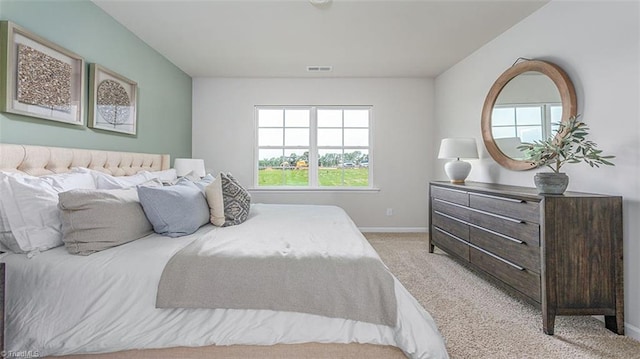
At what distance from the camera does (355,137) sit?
15.0ft

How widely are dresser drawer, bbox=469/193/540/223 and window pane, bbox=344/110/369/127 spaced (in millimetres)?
2333

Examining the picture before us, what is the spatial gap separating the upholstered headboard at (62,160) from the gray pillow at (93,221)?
554 millimetres

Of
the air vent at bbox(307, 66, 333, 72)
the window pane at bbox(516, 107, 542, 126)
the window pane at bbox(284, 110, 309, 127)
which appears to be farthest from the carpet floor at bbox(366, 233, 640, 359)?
the air vent at bbox(307, 66, 333, 72)

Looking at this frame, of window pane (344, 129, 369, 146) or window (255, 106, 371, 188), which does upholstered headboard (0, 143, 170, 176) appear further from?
window pane (344, 129, 369, 146)

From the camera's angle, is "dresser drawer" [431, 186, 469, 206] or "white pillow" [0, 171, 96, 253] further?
"dresser drawer" [431, 186, 469, 206]

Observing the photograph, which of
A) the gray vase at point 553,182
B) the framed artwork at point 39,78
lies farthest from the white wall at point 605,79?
the framed artwork at point 39,78

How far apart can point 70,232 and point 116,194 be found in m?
0.28

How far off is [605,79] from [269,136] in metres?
3.80

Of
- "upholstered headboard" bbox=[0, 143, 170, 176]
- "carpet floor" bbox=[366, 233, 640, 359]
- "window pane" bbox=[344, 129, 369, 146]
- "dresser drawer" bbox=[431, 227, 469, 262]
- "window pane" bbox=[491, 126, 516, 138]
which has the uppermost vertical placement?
"window pane" bbox=[344, 129, 369, 146]

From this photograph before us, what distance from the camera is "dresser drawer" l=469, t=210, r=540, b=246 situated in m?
1.87

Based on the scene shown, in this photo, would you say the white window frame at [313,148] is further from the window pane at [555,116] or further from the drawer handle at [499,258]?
the window pane at [555,116]

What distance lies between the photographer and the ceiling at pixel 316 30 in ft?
8.14

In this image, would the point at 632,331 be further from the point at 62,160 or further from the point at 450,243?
the point at 62,160

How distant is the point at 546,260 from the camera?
69.5 inches
